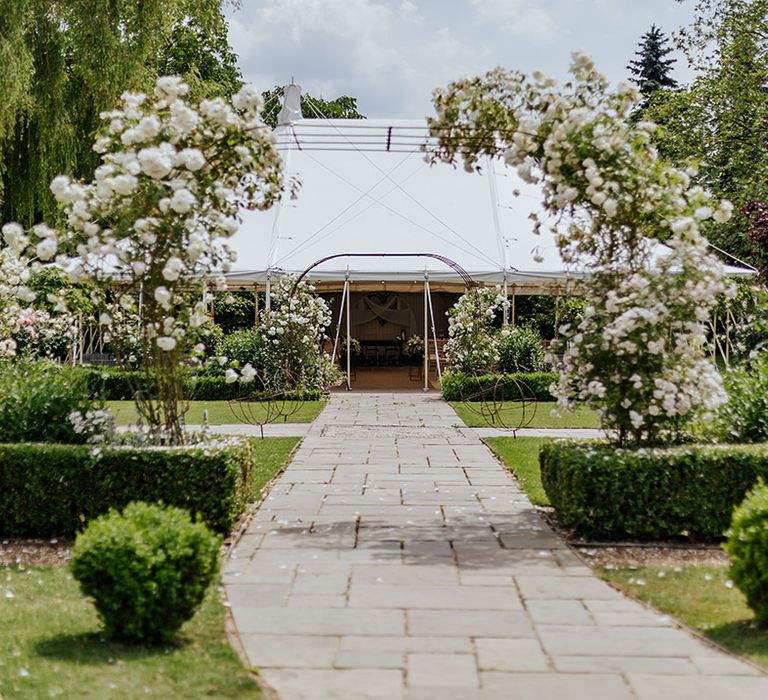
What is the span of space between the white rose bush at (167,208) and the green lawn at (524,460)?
9.20 feet

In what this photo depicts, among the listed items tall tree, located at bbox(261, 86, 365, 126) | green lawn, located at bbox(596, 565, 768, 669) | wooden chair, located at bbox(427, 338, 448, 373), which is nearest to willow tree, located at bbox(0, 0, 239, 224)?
wooden chair, located at bbox(427, 338, 448, 373)

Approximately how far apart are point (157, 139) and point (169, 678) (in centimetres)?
369

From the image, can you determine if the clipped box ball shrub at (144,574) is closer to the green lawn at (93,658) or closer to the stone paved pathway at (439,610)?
the green lawn at (93,658)

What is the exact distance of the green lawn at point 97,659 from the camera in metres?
3.57

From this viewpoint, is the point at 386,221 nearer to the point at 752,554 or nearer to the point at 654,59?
the point at 752,554

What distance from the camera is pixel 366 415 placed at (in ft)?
44.1

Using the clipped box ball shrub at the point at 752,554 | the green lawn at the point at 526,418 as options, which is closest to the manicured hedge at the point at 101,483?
the clipped box ball shrub at the point at 752,554

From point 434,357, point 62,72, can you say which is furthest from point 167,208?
point 434,357

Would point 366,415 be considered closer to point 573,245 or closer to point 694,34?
point 573,245

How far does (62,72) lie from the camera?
16.3 m

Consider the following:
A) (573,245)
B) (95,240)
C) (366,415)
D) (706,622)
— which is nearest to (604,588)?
(706,622)

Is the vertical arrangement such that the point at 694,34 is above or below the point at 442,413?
above

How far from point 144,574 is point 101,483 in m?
→ 2.31

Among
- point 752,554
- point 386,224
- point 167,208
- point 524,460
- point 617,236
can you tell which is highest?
point 386,224
